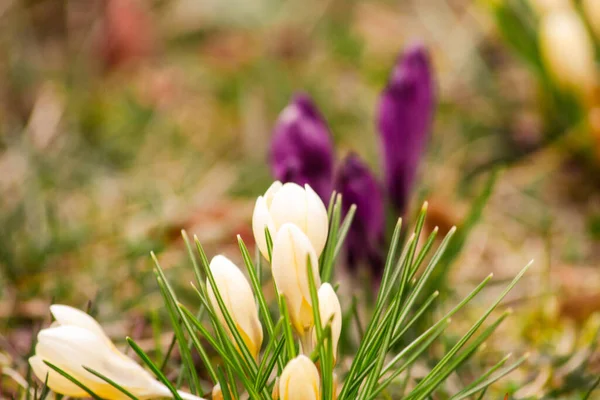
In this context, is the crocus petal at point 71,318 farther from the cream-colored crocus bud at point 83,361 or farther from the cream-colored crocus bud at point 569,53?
the cream-colored crocus bud at point 569,53

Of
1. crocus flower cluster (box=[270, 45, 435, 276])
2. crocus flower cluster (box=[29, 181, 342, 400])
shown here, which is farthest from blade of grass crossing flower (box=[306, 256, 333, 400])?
crocus flower cluster (box=[270, 45, 435, 276])

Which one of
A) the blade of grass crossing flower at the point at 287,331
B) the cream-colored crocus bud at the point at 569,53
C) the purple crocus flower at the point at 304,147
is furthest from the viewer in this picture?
the cream-colored crocus bud at the point at 569,53

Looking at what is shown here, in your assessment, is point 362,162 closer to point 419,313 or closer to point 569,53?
point 419,313

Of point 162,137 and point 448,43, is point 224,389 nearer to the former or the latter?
point 162,137

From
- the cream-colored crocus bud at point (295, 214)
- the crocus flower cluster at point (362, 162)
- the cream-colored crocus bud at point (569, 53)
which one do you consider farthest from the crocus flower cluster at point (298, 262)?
the cream-colored crocus bud at point (569, 53)

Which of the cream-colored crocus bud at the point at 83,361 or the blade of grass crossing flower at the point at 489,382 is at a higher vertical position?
the cream-colored crocus bud at the point at 83,361

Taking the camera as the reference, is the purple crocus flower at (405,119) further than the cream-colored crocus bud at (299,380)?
Yes
